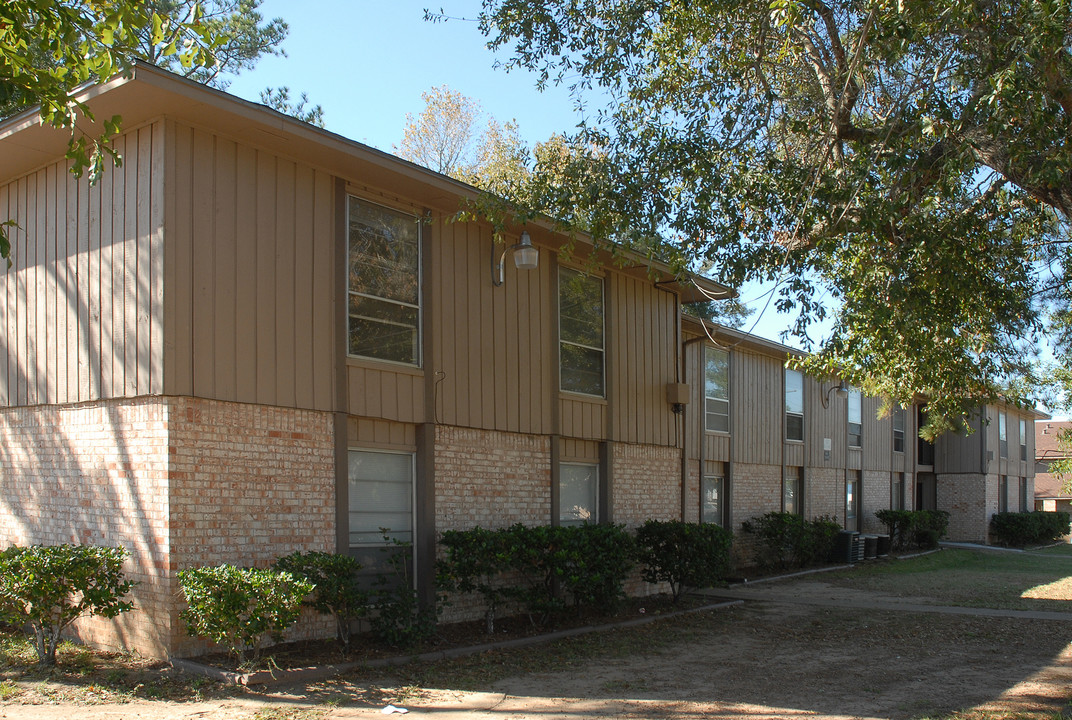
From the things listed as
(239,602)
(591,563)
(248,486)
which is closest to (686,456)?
(591,563)

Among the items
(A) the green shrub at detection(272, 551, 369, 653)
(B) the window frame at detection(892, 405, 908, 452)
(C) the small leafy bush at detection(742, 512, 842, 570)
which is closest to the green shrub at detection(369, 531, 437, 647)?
(A) the green shrub at detection(272, 551, 369, 653)

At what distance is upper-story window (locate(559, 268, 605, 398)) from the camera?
13258mm

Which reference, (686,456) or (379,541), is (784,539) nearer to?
(686,456)

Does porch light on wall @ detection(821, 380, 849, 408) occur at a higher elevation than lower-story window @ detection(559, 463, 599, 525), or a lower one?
higher

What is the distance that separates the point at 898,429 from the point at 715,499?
454 inches

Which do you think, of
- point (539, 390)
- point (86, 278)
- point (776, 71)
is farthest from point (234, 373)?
point (776, 71)

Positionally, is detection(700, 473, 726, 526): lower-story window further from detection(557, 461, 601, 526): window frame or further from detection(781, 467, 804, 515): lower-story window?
detection(557, 461, 601, 526): window frame

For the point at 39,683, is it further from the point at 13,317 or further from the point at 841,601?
the point at 841,601

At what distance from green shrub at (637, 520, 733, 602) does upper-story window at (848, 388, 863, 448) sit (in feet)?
39.5

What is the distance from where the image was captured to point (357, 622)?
982 centimetres

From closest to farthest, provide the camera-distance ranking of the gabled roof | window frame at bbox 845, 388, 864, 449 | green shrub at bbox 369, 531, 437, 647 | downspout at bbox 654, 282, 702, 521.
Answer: the gabled roof, green shrub at bbox 369, 531, 437, 647, downspout at bbox 654, 282, 702, 521, window frame at bbox 845, 388, 864, 449

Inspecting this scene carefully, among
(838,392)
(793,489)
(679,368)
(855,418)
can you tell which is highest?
(679,368)

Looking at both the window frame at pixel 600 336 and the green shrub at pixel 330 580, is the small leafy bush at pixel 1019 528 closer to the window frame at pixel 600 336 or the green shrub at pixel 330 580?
the window frame at pixel 600 336

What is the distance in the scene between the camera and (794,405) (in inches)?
863
